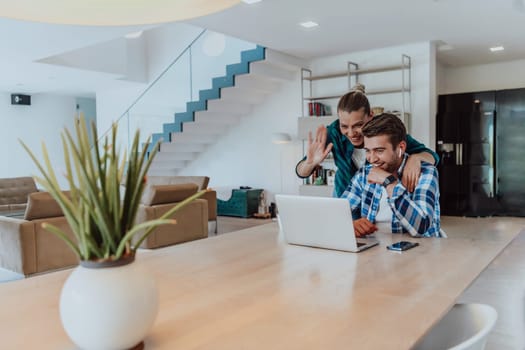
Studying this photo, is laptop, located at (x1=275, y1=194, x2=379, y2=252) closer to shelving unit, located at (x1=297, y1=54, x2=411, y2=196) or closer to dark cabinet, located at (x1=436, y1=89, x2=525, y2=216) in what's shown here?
shelving unit, located at (x1=297, y1=54, x2=411, y2=196)

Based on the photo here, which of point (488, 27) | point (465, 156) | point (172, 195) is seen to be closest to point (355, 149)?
point (172, 195)

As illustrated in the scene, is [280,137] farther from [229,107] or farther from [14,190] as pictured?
[14,190]

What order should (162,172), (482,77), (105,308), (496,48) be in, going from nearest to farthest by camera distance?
1. (105,308)
2. (496,48)
3. (482,77)
4. (162,172)

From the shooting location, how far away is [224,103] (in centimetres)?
831

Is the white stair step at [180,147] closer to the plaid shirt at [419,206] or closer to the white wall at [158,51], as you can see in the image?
the white wall at [158,51]

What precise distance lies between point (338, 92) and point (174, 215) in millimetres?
3764

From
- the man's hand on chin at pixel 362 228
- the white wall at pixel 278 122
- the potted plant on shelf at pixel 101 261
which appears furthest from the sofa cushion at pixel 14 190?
the potted plant on shelf at pixel 101 261

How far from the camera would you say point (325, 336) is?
3.18 ft

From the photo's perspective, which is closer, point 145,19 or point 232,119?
point 145,19

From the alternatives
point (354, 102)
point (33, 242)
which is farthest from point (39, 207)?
point (354, 102)

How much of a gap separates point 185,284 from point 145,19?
800 mm

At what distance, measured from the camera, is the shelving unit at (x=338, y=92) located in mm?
6953

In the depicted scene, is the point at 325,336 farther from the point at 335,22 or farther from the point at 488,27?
the point at 488,27

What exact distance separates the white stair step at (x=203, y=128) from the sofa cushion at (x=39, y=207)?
4184 mm
